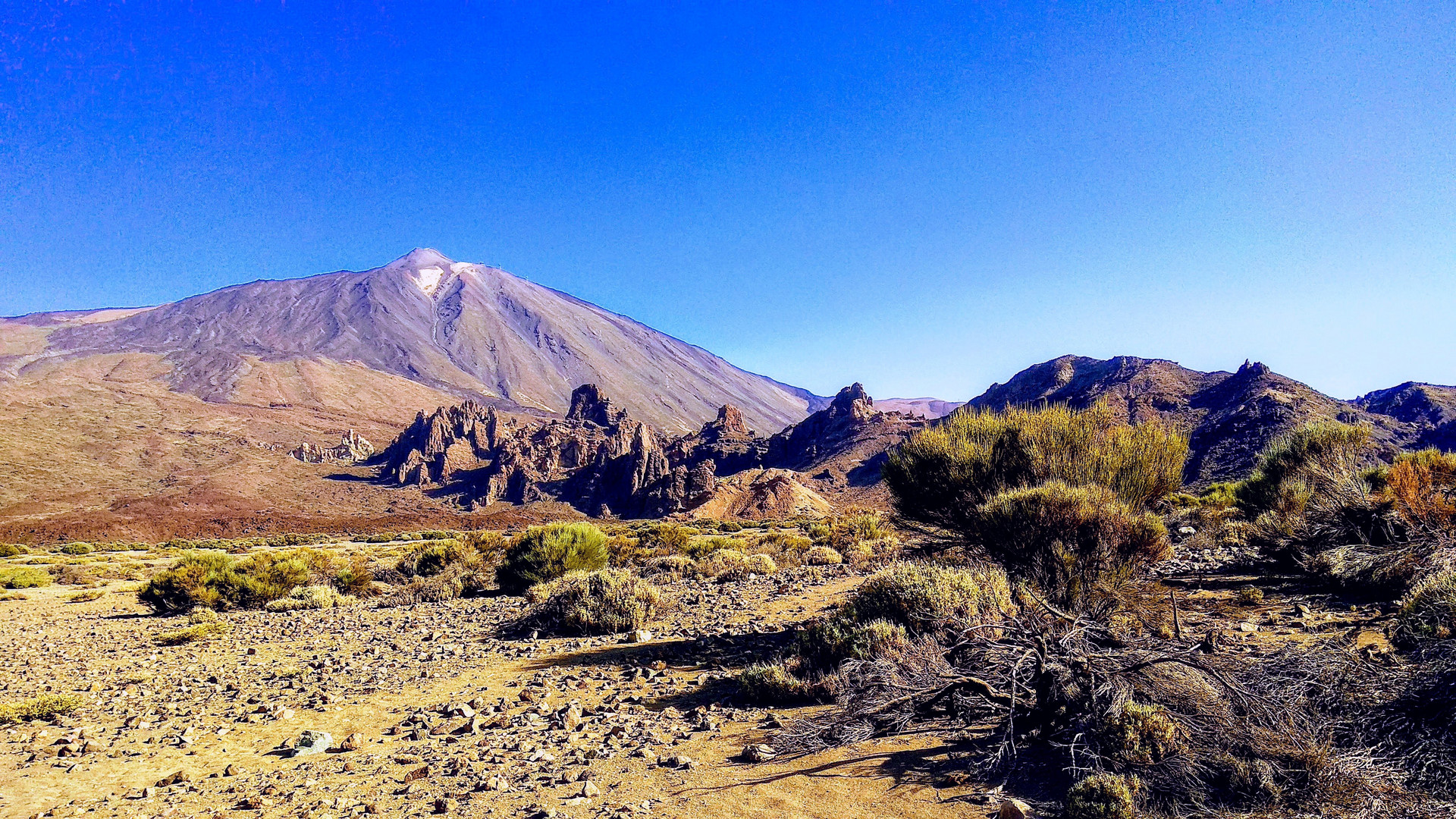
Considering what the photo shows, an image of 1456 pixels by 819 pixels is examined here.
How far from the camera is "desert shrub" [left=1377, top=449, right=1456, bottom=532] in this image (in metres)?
8.77

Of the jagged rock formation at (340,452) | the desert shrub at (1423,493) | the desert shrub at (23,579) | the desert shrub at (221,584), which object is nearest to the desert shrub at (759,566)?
the desert shrub at (221,584)

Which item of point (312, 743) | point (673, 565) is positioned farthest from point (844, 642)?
point (673, 565)

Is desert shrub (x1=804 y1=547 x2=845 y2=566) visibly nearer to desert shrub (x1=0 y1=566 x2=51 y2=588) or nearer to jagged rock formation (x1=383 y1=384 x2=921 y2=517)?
desert shrub (x1=0 y1=566 x2=51 y2=588)

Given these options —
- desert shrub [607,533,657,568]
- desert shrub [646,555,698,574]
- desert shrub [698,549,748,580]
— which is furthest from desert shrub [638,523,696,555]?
desert shrub [698,549,748,580]

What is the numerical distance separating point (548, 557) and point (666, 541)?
9345mm

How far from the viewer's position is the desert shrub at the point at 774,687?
6.16 meters

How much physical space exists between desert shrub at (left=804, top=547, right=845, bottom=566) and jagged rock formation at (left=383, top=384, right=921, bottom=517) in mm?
28189

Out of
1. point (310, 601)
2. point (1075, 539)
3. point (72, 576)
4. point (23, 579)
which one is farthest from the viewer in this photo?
point (72, 576)

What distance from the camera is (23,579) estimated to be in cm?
1833

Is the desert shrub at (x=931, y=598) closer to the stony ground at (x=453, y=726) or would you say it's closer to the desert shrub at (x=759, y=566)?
the stony ground at (x=453, y=726)

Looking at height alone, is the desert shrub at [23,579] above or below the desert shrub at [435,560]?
below

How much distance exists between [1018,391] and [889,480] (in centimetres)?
6063

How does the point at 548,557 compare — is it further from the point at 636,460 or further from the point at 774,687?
the point at 636,460

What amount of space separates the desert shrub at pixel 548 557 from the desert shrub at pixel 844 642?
328 inches
